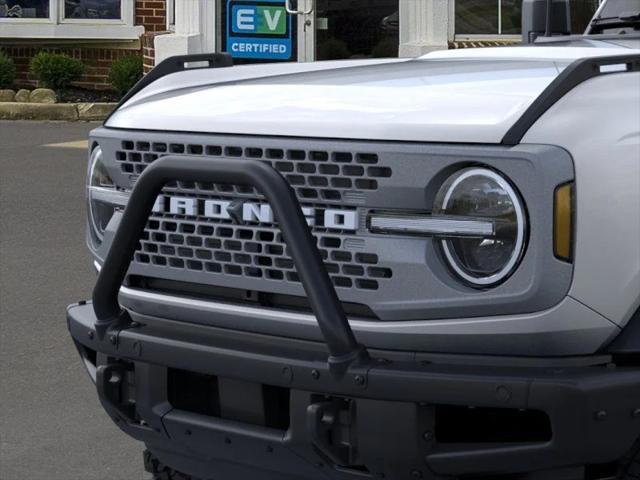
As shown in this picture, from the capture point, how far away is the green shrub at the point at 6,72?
707 inches

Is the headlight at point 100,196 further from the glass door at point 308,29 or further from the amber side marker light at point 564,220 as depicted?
the glass door at point 308,29

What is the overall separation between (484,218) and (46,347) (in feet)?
12.9

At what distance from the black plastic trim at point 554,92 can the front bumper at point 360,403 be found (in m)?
0.52

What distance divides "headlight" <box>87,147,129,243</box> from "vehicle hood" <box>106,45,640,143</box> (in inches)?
5.4

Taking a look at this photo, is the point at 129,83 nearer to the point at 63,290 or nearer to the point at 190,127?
the point at 63,290

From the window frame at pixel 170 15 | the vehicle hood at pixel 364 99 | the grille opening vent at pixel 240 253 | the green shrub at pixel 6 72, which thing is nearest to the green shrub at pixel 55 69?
the green shrub at pixel 6 72

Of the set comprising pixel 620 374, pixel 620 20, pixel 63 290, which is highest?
pixel 620 20

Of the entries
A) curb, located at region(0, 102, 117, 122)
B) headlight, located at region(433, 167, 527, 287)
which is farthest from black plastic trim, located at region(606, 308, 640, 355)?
curb, located at region(0, 102, 117, 122)

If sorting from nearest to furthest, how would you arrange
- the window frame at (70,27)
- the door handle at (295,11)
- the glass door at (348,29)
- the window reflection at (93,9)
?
the glass door at (348,29) < the door handle at (295,11) < the window frame at (70,27) < the window reflection at (93,9)

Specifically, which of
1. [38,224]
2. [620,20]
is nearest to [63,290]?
[38,224]

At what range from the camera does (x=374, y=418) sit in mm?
3166

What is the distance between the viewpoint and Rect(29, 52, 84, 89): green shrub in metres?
17.8

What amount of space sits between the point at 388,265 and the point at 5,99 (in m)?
14.7

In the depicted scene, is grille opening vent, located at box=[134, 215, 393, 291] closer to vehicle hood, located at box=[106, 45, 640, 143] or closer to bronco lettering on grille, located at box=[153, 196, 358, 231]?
bronco lettering on grille, located at box=[153, 196, 358, 231]
